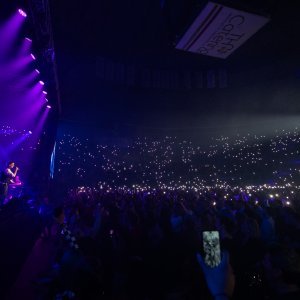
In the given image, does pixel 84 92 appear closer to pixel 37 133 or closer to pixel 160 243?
pixel 37 133

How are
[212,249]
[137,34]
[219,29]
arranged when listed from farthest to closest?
[137,34]
[219,29]
[212,249]

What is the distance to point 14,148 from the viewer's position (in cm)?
1367

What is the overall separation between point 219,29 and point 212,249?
7.01 feet

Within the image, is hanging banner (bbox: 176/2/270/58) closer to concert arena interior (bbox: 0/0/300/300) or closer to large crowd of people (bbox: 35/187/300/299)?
concert arena interior (bbox: 0/0/300/300)

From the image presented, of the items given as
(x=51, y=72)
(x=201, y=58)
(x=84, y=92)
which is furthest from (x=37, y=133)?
(x=201, y=58)

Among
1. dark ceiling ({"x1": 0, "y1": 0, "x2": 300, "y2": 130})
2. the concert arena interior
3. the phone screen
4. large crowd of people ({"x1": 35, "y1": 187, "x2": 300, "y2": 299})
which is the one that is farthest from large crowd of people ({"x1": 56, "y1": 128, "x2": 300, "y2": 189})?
the phone screen

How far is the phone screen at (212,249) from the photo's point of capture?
196 cm

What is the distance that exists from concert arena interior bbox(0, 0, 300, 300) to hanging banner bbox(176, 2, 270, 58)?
2cm

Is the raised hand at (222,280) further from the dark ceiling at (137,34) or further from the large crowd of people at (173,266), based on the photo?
the dark ceiling at (137,34)

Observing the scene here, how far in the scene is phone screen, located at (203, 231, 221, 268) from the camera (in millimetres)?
1965

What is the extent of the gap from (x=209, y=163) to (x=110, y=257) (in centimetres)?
1432

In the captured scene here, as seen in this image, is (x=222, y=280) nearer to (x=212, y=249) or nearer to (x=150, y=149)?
(x=212, y=249)

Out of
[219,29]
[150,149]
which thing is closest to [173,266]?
[219,29]

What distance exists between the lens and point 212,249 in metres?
2.04
